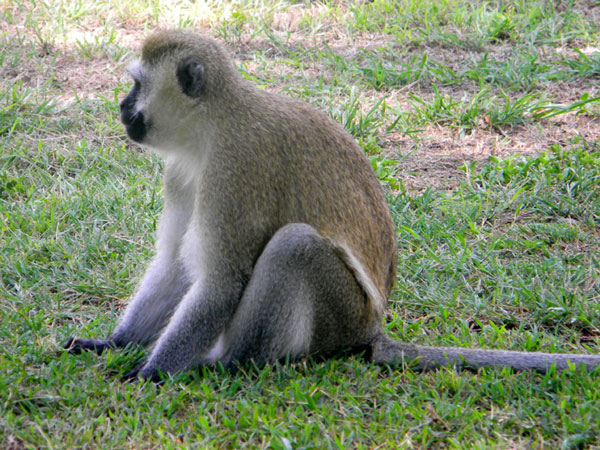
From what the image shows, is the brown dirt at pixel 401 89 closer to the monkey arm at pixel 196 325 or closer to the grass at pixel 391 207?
the grass at pixel 391 207

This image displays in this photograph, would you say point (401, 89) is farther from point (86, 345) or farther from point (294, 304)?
point (86, 345)

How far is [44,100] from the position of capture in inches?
248

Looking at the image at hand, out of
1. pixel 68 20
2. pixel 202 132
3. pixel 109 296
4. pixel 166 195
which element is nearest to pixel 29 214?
pixel 109 296

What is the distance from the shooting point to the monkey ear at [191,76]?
369cm

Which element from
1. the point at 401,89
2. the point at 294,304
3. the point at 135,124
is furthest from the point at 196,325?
the point at 401,89

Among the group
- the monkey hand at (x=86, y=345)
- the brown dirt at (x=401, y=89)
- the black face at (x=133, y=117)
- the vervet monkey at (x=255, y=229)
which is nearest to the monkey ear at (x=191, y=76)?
the vervet monkey at (x=255, y=229)

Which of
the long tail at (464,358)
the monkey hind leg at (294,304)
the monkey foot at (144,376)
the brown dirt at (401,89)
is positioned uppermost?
the brown dirt at (401,89)

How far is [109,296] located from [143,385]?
3.44ft

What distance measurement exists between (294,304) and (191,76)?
45.9 inches

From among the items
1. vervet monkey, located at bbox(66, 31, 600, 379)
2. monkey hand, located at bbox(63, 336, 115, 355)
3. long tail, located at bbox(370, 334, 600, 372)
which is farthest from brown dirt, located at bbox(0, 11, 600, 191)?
monkey hand, located at bbox(63, 336, 115, 355)

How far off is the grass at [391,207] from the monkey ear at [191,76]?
1.30m

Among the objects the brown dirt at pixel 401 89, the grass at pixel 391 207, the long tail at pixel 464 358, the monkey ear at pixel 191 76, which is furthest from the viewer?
the brown dirt at pixel 401 89

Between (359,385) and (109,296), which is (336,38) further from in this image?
(359,385)

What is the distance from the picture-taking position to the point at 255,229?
3615 mm
